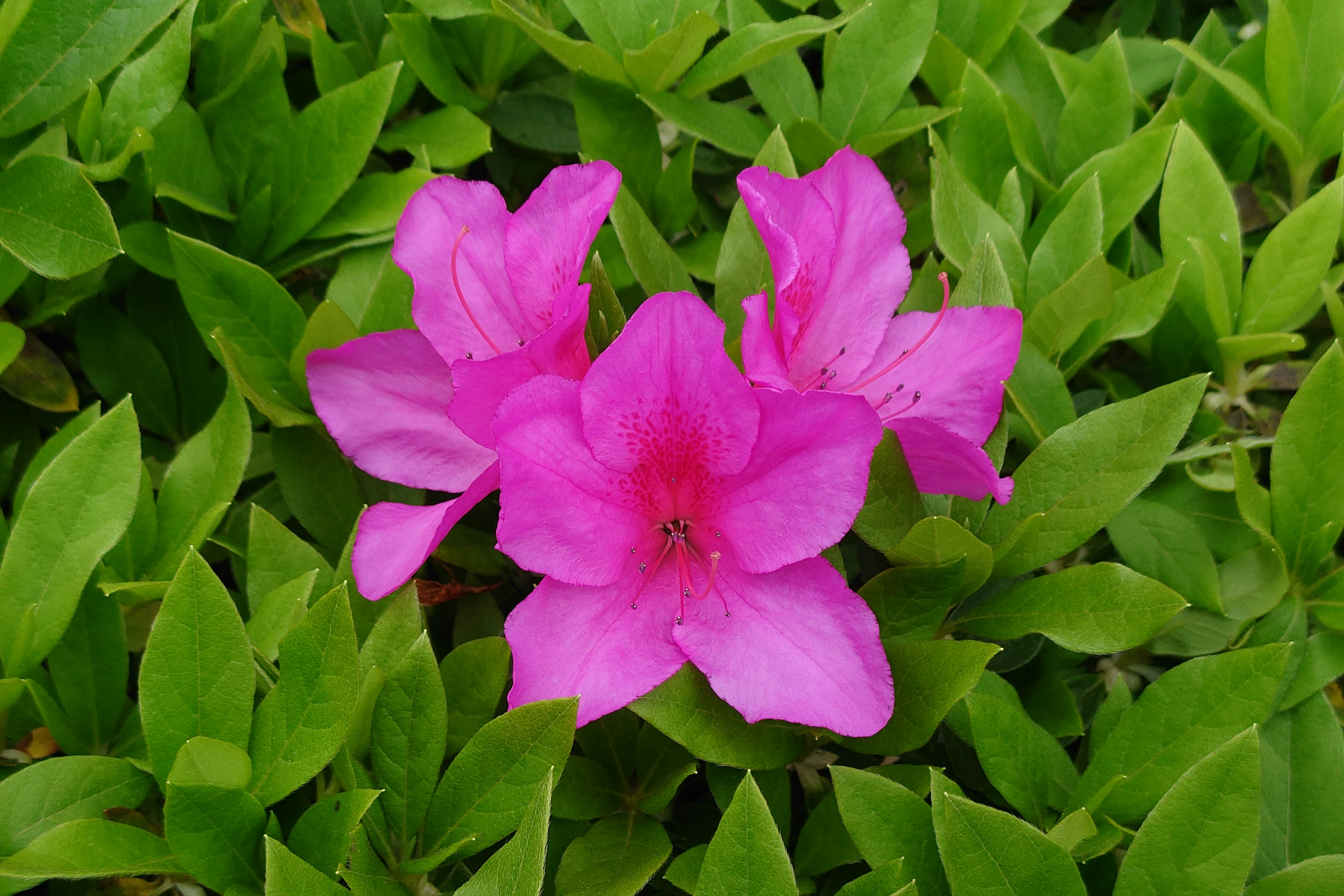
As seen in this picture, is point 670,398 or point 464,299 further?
point 464,299

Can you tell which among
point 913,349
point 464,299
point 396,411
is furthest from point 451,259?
point 913,349

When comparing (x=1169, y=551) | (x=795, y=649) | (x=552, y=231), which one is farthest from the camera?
(x=1169, y=551)

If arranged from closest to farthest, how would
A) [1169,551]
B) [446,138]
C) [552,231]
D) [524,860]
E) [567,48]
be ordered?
[524,860] → [552,231] → [1169,551] → [567,48] → [446,138]

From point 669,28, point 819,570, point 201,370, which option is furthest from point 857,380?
point 201,370

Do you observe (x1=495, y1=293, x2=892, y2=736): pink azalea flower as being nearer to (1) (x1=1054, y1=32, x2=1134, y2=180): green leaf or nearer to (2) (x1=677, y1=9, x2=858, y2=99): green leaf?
(2) (x1=677, y1=9, x2=858, y2=99): green leaf

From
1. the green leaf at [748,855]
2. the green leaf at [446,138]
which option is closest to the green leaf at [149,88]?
the green leaf at [446,138]

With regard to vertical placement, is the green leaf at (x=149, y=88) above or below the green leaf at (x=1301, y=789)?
above

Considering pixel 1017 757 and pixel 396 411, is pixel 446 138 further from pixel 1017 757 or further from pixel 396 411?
pixel 1017 757

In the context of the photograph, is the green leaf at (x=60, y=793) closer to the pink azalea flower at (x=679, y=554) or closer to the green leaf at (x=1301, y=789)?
the pink azalea flower at (x=679, y=554)
